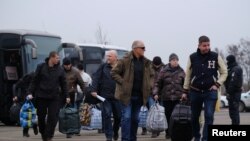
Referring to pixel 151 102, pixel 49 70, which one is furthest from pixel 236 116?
pixel 49 70

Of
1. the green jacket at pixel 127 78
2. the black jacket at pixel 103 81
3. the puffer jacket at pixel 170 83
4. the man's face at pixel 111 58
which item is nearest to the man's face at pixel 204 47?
the green jacket at pixel 127 78

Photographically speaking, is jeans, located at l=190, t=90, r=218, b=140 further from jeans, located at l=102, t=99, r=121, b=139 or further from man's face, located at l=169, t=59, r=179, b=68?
man's face, located at l=169, t=59, r=179, b=68

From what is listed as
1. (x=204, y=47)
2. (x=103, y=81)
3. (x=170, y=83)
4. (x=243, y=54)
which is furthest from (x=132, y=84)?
(x=243, y=54)

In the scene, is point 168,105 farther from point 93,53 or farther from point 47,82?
point 93,53

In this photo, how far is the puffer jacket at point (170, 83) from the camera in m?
14.2

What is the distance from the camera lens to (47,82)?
13234mm

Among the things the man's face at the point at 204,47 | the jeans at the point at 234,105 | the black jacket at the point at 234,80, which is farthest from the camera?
the jeans at the point at 234,105

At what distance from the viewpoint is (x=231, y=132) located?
27.1 ft

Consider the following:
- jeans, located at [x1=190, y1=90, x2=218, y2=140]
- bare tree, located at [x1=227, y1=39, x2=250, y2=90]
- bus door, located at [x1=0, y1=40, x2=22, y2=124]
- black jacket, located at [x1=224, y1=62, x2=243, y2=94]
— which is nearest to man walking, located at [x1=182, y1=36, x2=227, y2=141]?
jeans, located at [x1=190, y1=90, x2=218, y2=140]

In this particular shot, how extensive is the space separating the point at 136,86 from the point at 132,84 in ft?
0.39

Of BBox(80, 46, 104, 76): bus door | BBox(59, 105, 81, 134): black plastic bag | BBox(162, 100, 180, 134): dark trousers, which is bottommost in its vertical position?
BBox(59, 105, 81, 134): black plastic bag

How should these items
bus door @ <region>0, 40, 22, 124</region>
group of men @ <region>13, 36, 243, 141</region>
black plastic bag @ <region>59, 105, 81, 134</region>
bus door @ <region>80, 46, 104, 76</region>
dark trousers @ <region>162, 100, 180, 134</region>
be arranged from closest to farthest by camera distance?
group of men @ <region>13, 36, 243, 141</region> → dark trousers @ <region>162, 100, 180, 134</region> → black plastic bag @ <region>59, 105, 81, 134</region> → bus door @ <region>0, 40, 22, 124</region> → bus door @ <region>80, 46, 104, 76</region>

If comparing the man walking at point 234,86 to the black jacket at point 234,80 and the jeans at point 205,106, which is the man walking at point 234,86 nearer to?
the black jacket at point 234,80

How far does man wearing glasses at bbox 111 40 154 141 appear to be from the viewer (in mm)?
11273
